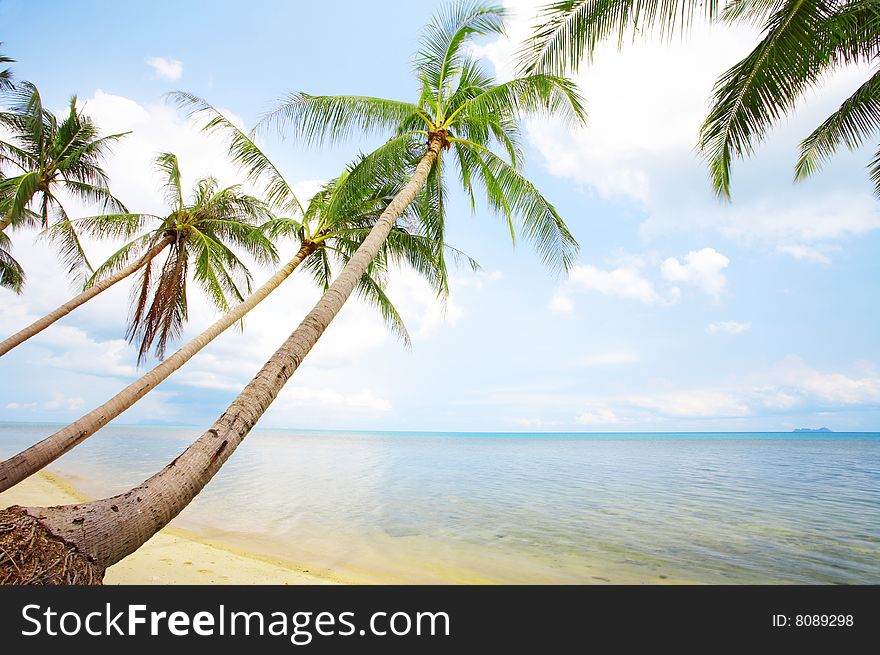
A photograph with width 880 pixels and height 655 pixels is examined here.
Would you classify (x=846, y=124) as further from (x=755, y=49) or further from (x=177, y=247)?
(x=177, y=247)

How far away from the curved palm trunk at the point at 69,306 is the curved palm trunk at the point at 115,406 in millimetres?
2611

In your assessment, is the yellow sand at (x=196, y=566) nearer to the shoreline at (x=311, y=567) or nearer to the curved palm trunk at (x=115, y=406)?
the shoreline at (x=311, y=567)

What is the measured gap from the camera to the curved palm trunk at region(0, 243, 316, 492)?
471 cm

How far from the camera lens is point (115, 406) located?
6.76 metres

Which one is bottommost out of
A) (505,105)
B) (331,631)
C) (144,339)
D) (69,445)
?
(331,631)

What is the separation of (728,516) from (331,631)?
1249 cm

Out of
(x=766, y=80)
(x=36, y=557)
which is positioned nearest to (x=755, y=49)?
(x=766, y=80)

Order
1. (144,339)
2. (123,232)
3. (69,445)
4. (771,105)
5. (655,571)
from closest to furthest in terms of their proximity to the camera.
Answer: (771,105) < (69,445) < (655,571) < (144,339) < (123,232)

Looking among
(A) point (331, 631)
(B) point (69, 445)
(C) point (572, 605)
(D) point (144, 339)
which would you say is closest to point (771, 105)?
(C) point (572, 605)

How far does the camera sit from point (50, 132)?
33.7 feet

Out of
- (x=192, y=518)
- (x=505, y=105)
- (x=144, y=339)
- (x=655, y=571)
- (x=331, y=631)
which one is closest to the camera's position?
(x=331, y=631)

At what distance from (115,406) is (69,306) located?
3.74 m

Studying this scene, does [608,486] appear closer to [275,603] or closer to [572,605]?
[572,605]

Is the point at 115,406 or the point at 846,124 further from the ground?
the point at 846,124
